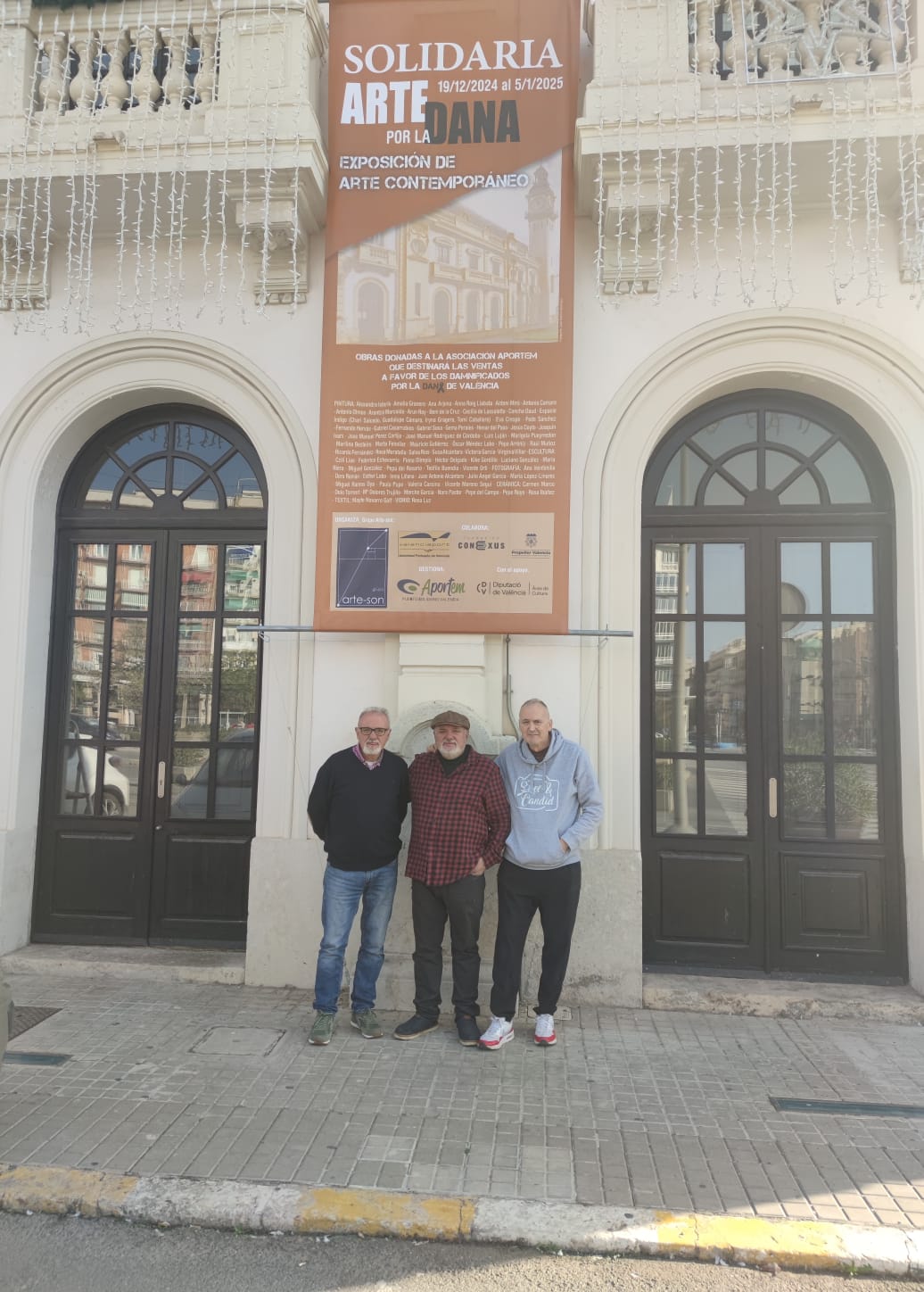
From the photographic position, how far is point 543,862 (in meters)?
4.50

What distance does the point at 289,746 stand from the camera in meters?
5.43

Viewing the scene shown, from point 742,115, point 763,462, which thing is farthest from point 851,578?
point 742,115

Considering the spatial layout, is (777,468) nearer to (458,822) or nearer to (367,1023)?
(458,822)

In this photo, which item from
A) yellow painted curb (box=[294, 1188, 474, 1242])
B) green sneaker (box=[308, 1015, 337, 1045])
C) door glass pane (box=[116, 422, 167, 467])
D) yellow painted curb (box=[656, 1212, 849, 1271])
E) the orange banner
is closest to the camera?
yellow painted curb (box=[656, 1212, 849, 1271])

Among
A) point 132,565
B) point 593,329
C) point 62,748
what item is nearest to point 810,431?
point 593,329

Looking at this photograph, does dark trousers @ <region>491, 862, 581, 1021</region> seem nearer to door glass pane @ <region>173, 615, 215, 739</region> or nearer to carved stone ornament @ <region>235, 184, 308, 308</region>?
A: door glass pane @ <region>173, 615, 215, 739</region>

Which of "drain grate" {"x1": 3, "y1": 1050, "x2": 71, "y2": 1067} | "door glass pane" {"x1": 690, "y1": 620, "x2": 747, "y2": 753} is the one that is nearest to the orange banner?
"door glass pane" {"x1": 690, "y1": 620, "x2": 747, "y2": 753}

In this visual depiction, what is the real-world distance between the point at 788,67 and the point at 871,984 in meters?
5.94

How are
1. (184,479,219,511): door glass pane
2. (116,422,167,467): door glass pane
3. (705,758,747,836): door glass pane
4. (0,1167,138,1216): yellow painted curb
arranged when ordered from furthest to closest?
(116,422,167,467): door glass pane < (184,479,219,511): door glass pane < (705,758,747,836): door glass pane < (0,1167,138,1216): yellow painted curb

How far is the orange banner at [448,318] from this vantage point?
208 inches

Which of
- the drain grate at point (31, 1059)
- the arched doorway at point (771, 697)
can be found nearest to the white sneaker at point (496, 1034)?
the arched doorway at point (771, 697)

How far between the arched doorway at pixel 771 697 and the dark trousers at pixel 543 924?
115cm

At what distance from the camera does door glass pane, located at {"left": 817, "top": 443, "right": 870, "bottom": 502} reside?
5.66 meters

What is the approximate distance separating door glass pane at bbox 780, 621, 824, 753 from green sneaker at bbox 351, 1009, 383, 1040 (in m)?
3.18
